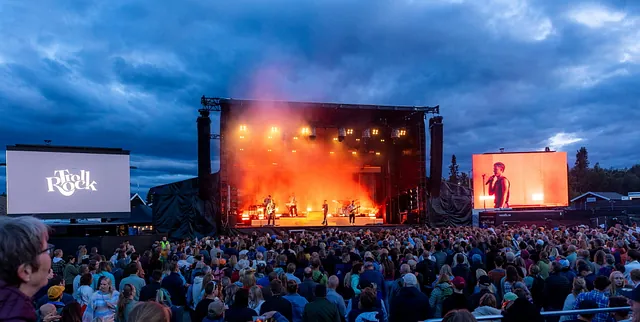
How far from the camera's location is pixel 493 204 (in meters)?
26.2

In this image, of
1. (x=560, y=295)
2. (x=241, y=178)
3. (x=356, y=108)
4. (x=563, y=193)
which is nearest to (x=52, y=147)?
(x=241, y=178)

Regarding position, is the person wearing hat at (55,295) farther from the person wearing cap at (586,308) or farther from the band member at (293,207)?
the band member at (293,207)

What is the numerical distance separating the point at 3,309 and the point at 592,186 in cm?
6705

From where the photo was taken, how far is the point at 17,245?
146cm

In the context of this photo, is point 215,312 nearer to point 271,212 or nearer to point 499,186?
point 271,212

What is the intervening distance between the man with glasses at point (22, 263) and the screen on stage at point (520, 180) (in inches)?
1039

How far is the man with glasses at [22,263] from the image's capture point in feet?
4.53

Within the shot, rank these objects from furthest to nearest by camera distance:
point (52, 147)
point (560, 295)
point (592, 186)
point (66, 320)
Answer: point (592, 186)
point (52, 147)
point (560, 295)
point (66, 320)

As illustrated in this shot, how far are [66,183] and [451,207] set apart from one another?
16.7 m

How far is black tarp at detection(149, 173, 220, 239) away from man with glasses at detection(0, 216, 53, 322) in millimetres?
19006

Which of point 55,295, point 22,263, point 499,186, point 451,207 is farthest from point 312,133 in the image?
→ point 22,263

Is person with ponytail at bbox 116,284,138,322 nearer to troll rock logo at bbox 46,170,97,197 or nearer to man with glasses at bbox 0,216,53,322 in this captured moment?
man with glasses at bbox 0,216,53,322

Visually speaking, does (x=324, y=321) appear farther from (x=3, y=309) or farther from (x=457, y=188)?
(x=457, y=188)

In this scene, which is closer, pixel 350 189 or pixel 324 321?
pixel 324 321
